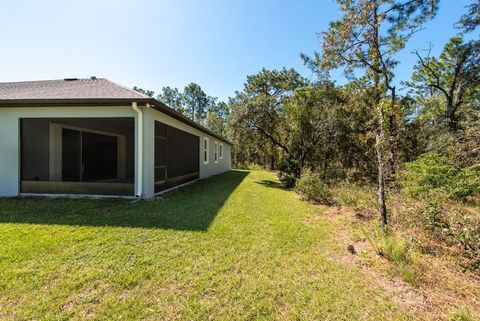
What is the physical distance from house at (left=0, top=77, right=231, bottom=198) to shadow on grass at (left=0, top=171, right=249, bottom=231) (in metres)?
0.65

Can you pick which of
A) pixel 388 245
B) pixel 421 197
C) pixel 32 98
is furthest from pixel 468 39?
pixel 32 98

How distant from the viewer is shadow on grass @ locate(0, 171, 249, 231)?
168 inches

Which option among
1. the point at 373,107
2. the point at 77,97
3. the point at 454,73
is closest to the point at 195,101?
the point at 454,73

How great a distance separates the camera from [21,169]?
20.7 feet

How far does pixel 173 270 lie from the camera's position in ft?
8.97

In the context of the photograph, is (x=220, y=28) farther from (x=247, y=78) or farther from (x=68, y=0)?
(x=247, y=78)

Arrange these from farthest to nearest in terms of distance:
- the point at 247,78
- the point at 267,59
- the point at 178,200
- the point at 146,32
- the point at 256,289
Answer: the point at 247,78
the point at 267,59
the point at 146,32
the point at 178,200
the point at 256,289

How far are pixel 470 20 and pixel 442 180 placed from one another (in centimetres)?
856

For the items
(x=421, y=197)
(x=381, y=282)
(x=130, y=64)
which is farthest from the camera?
(x=130, y=64)

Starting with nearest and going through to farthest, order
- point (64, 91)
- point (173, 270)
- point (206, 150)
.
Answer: point (173, 270)
point (64, 91)
point (206, 150)

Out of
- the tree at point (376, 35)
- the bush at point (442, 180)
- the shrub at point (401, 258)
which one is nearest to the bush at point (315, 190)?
the bush at point (442, 180)

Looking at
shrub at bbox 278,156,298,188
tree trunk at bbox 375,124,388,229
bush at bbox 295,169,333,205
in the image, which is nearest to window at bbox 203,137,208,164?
shrub at bbox 278,156,298,188

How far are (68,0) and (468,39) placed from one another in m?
17.2

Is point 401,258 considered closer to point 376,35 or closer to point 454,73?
point 376,35
